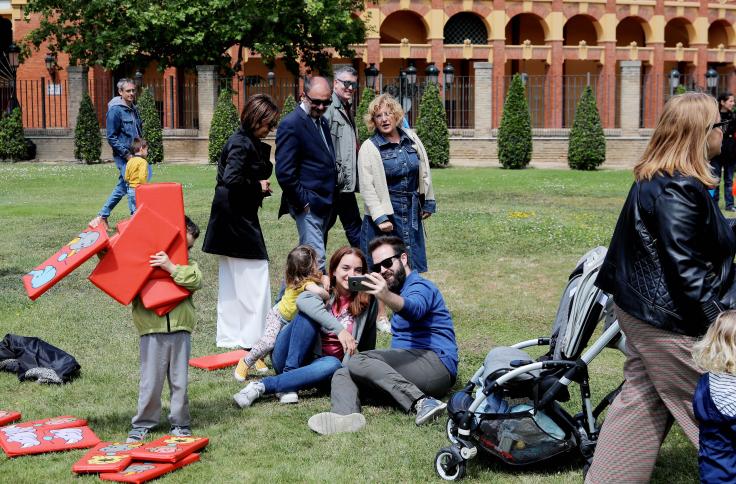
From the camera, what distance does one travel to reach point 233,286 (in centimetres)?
795

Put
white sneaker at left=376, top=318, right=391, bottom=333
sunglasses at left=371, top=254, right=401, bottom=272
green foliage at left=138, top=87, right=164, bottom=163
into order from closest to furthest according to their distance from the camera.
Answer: sunglasses at left=371, top=254, right=401, bottom=272
white sneaker at left=376, top=318, right=391, bottom=333
green foliage at left=138, top=87, right=164, bottom=163

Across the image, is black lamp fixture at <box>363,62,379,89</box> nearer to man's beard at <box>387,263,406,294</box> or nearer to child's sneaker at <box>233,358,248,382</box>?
child's sneaker at <box>233,358,248,382</box>

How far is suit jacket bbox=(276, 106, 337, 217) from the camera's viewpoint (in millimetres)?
7898

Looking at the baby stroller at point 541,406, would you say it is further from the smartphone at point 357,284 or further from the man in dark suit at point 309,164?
the man in dark suit at point 309,164

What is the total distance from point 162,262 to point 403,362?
164cm

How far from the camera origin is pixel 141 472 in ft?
16.6

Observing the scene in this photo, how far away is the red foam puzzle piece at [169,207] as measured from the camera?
563 cm

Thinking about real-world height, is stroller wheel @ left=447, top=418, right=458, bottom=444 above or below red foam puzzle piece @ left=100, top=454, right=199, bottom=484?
above

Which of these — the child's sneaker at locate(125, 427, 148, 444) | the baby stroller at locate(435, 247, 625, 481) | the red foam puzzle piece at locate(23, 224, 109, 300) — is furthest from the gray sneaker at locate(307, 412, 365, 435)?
the red foam puzzle piece at locate(23, 224, 109, 300)

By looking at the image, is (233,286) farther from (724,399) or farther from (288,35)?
(288,35)

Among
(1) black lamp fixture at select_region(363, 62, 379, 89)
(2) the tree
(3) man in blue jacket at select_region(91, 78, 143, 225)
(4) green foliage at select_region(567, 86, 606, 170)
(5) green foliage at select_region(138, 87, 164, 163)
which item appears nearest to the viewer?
(3) man in blue jacket at select_region(91, 78, 143, 225)

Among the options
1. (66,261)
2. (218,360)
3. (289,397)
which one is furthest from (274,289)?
(66,261)

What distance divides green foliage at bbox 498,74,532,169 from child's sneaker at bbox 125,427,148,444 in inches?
886

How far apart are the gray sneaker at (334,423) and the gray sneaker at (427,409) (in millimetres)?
Answer: 339
